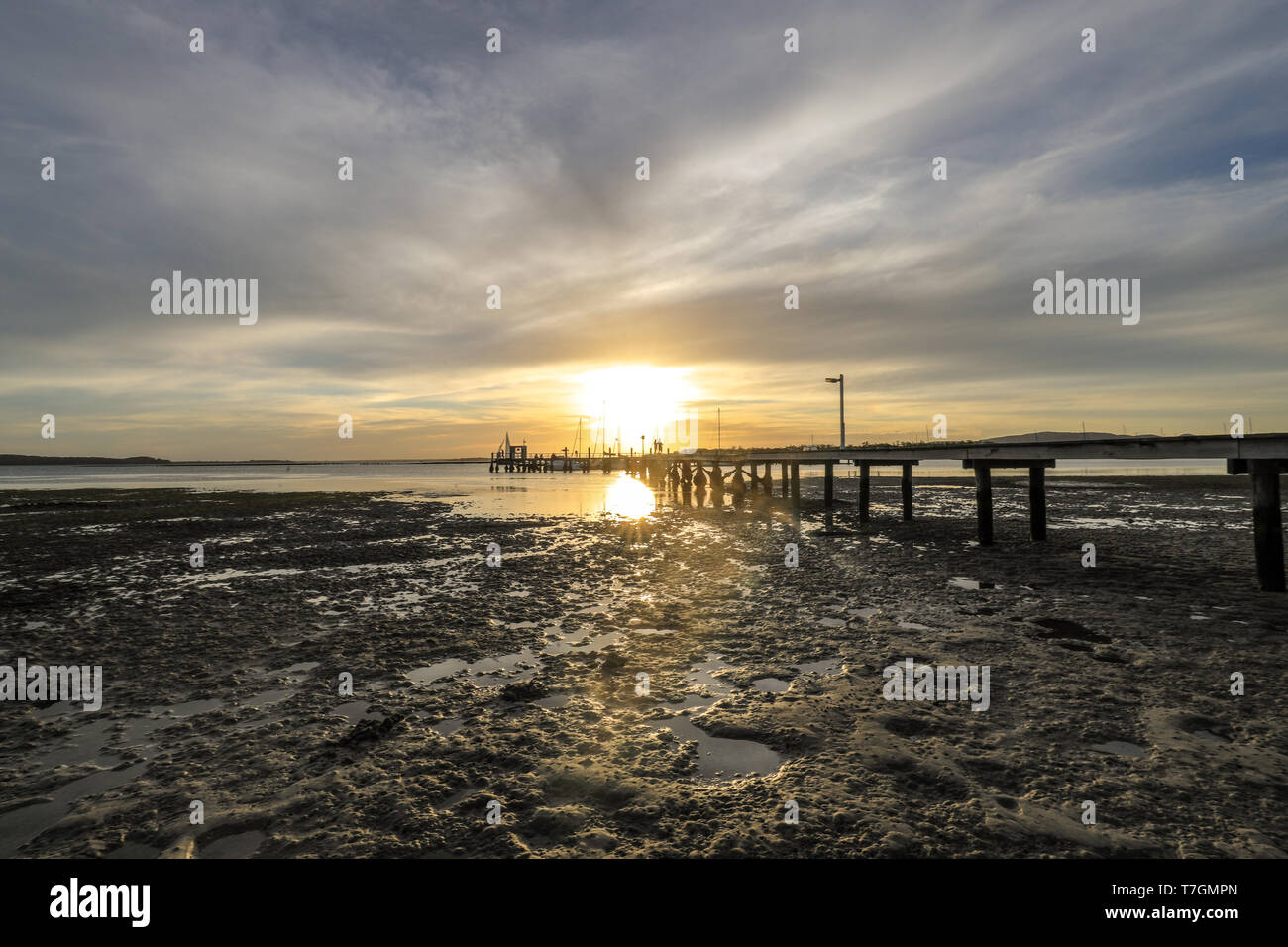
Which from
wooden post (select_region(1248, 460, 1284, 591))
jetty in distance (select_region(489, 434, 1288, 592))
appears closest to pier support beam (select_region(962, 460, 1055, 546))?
jetty in distance (select_region(489, 434, 1288, 592))

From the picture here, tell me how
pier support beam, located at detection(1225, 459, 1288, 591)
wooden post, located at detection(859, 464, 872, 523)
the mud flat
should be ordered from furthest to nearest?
wooden post, located at detection(859, 464, 872, 523), pier support beam, located at detection(1225, 459, 1288, 591), the mud flat

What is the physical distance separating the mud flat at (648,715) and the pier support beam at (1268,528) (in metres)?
0.46

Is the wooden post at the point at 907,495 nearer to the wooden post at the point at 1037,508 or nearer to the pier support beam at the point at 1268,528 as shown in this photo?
the wooden post at the point at 1037,508

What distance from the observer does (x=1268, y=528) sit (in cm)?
942

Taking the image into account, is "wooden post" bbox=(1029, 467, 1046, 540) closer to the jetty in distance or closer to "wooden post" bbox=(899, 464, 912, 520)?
the jetty in distance

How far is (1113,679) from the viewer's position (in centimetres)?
594

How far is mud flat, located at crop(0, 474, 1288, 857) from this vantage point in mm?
3531

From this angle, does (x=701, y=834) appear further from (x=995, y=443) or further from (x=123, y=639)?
(x=995, y=443)

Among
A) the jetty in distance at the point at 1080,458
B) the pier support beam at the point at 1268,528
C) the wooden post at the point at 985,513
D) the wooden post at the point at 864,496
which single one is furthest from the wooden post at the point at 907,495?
the pier support beam at the point at 1268,528

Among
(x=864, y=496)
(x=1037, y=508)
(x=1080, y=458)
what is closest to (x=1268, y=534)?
(x=1080, y=458)

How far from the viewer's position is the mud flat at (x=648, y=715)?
3.53 meters

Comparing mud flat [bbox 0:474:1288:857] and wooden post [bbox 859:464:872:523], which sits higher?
wooden post [bbox 859:464:872:523]
